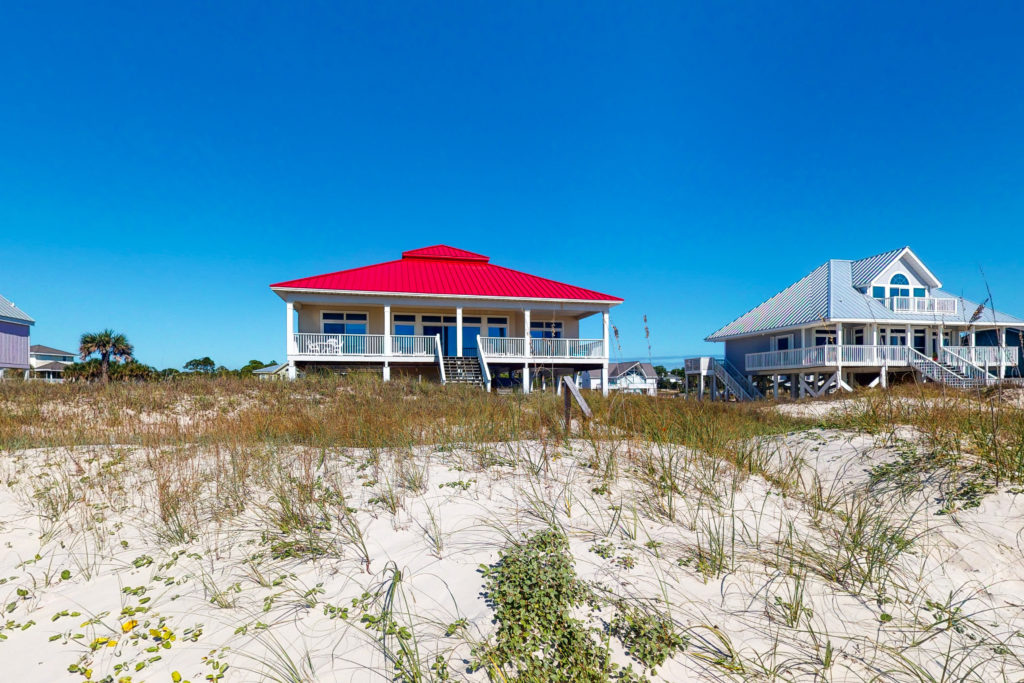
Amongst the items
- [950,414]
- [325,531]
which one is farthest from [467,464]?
[950,414]

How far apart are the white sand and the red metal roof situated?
18.1 m

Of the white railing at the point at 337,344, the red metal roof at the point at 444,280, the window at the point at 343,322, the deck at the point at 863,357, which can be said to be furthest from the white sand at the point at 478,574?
the deck at the point at 863,357

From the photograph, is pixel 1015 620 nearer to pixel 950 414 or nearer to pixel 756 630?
pixel 756 630

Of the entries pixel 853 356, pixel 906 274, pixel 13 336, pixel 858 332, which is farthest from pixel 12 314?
pixel 906 274

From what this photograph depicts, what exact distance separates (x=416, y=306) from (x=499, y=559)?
2163 cm

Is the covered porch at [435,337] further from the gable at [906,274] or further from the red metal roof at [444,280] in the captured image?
the gable at [906,274]

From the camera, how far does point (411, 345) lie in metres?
23.4

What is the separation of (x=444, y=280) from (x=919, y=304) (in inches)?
990

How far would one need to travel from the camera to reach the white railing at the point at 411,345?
2312cm

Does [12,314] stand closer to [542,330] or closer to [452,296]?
[452,296]

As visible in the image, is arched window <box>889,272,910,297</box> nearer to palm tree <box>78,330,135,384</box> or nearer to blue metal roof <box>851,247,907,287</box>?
blue metal roof <box>851,247,907,287</box>

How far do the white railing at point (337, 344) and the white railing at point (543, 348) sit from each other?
475 centimetres

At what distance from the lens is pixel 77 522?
4773mm

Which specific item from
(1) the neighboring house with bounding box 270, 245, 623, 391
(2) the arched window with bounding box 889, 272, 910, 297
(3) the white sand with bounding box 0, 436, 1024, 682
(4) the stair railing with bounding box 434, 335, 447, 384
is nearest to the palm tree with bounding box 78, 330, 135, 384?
(1) the neighboring house with bounding box 270, 245, 623, 391
